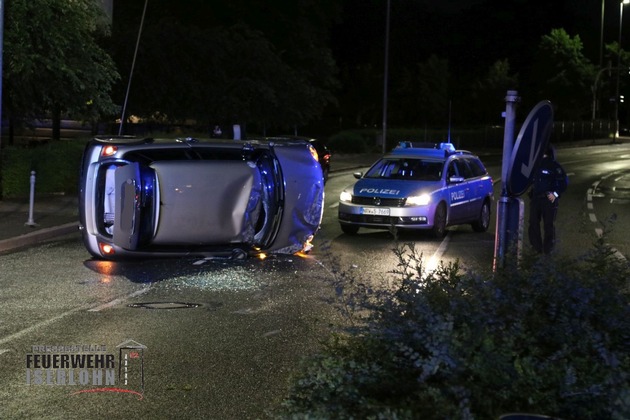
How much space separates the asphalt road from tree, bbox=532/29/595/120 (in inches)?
2283

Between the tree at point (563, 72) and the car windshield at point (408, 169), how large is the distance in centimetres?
5631

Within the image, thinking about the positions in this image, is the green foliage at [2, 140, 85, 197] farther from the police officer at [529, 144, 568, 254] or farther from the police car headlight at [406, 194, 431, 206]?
the police officer at [529, 144, 568, 254]

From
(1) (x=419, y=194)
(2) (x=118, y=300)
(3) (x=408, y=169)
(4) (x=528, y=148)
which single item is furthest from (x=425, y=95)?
(4) (x=528, y=148)

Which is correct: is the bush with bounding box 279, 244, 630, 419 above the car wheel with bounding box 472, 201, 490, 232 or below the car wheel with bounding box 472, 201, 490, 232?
above

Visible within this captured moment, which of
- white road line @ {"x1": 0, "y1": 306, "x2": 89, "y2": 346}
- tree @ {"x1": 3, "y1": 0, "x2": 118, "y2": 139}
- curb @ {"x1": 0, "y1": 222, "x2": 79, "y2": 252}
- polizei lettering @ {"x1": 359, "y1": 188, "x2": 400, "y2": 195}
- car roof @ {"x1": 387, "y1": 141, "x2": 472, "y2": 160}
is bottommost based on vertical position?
white road line @ {"x1": 0, "y1": 306, "x2": 89, "y2": 346}

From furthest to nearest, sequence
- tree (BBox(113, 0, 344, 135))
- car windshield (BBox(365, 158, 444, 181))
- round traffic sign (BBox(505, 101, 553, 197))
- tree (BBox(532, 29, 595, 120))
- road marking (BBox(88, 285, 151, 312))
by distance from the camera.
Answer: tree (BBox(532, 29, 595, 120)), tree (BBox(113, 0, 344, 135)), car windshield (BBox(365, 158, 444, 181)), road marking (BBox(88, 285, 151, 312)), round traffic sign (BBox(505, 101, 553, 197))

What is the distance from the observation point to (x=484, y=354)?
4.51 metres

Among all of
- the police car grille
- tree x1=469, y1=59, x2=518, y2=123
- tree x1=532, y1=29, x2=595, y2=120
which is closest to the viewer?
the police car grille

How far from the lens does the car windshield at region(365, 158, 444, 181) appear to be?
16766 millimetres

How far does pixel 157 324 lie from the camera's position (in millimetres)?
9000

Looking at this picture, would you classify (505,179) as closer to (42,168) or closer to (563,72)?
(42,168)

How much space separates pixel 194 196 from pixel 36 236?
4.60m

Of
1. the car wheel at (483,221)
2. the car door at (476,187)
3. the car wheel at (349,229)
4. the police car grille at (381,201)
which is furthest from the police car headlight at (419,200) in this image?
the car wheel at (483,221)

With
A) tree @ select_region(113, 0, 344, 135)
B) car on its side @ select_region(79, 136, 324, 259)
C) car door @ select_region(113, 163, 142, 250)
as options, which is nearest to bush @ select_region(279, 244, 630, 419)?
car door @ select_region(113, 163, 142, 250)
